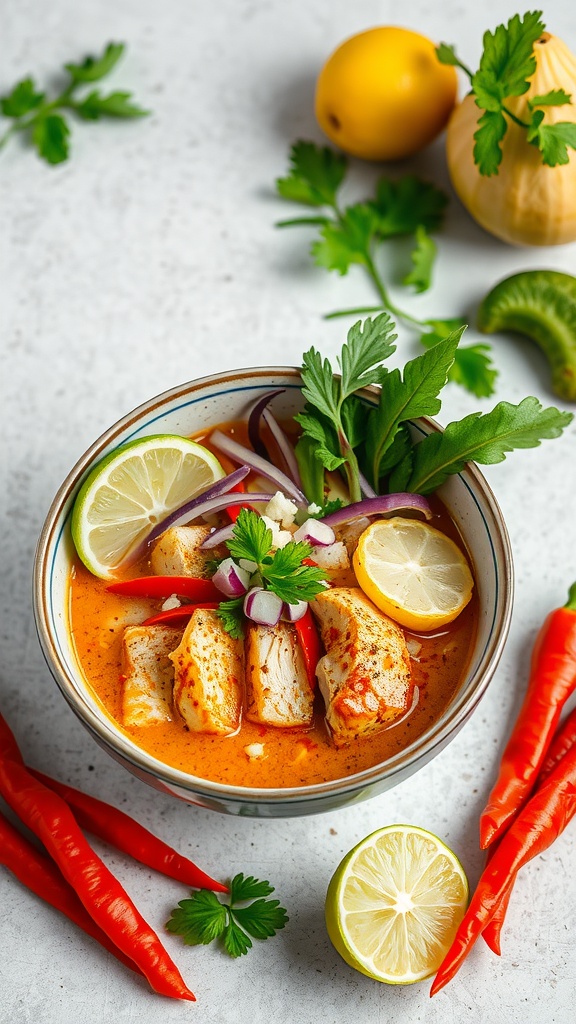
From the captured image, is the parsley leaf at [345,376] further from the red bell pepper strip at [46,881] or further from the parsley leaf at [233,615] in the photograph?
the red bell pepper strip at [46,881]

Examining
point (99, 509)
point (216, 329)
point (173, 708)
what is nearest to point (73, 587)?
point (99, 509)

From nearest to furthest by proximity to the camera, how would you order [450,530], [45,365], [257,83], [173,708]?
1. [173,708]
2. [450,530]
3. [45,365]
4. [257,83]

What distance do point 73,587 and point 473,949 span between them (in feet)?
4.95

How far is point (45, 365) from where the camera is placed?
3.86 metres

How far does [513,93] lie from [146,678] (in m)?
2.19

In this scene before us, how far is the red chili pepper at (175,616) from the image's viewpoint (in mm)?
2943

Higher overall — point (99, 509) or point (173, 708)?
point (99, 509)

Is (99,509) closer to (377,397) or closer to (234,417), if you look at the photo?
(234,417)

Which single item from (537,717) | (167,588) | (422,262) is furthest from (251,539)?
(422,262)

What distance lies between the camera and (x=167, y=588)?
2.97 metres

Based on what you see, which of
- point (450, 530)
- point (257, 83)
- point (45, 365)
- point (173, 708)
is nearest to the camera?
point (173, 708)

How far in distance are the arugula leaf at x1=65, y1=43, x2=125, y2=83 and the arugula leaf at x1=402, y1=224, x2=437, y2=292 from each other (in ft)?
4.90

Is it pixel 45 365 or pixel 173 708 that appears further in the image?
pixel 45 365

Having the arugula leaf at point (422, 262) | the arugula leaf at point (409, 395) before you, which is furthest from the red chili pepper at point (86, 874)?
the arugula leaf at point (422, 262)
